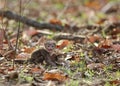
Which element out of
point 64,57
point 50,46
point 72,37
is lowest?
point 64,57

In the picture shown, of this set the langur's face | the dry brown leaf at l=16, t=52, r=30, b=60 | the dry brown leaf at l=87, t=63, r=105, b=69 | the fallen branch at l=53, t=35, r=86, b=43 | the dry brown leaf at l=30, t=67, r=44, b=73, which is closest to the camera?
the dry brown leaf at l=30, t=67, r=44, b=73

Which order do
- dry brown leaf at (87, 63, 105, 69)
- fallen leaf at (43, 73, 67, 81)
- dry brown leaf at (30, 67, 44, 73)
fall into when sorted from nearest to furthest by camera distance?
fallen leaf at (43, 73, 67, 81), dry brown leaf at (30, 67, 44, 73), dry brown leaf at (87, 63, 105, 69)

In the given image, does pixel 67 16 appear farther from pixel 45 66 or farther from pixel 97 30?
pixel 45 66

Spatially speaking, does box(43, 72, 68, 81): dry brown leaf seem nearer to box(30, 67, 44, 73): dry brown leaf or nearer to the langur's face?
box(30, 67, 44, 73): dry brown leaf

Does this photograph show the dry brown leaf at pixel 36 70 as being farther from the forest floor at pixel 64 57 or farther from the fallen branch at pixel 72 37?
the fallen branch at pixel 72 37

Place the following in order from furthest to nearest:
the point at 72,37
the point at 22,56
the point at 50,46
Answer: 1. the point at 72,37
2. the point at 50,46
3. the point at 22,56

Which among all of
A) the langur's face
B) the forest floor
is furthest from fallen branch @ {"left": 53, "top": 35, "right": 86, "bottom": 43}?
the langur's face

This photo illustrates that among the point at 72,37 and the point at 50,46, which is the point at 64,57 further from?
the point at 72,37

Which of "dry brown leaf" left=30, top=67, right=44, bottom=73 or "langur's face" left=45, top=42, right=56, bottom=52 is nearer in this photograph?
"dry brown leaf" left=30, top=67, right=44, bottom=73

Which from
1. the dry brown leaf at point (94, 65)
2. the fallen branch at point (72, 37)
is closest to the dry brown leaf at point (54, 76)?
the dry brown leaf at point (94, 65)

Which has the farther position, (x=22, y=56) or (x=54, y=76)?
(x=22, y=56)

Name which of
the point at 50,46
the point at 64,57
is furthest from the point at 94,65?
the point at 50,46

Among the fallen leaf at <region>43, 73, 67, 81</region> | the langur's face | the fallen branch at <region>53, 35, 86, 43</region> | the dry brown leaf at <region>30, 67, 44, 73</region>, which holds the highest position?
the fallen branch at <region>53, 35, 86, 43</region>

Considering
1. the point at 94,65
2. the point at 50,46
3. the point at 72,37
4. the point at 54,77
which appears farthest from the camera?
the point at 72,37
